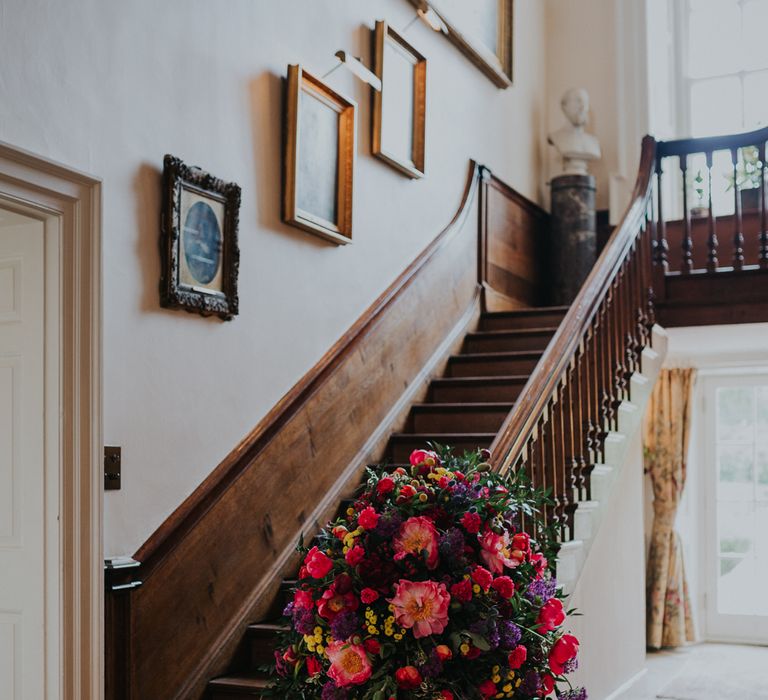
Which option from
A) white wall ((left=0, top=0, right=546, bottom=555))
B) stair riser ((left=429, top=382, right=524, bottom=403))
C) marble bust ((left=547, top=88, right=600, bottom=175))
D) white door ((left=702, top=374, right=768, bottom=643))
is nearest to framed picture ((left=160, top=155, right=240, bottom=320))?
white wall ((left=0, top=0, right=546, bottom=555))

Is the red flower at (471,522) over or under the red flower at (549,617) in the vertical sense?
over

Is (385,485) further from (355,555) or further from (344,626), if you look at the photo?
(344,626)

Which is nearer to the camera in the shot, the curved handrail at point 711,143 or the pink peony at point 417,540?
the pink peony at point 417,540

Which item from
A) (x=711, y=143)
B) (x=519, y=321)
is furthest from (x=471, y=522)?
(x=711, y=143)

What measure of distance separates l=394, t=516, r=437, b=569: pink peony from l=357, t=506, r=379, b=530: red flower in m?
0.07

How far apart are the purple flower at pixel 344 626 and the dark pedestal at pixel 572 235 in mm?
4851

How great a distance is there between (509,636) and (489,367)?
3349 mm

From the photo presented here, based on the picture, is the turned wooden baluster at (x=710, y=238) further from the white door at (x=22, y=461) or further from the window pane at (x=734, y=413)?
the white door at (x=22, y=461)

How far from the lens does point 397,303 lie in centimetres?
522

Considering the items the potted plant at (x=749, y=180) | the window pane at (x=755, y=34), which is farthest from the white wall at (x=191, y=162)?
the window pane at (x=755, y=34)

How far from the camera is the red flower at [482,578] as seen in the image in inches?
97.0

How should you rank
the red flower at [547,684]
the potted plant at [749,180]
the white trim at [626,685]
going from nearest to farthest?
the red flower at [547,684], the white trim at [626,685], the potted plant at [749,180]

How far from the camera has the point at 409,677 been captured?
239 centimetres

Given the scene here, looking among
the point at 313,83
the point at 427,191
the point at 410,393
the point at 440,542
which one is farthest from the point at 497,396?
the point at 440,542
